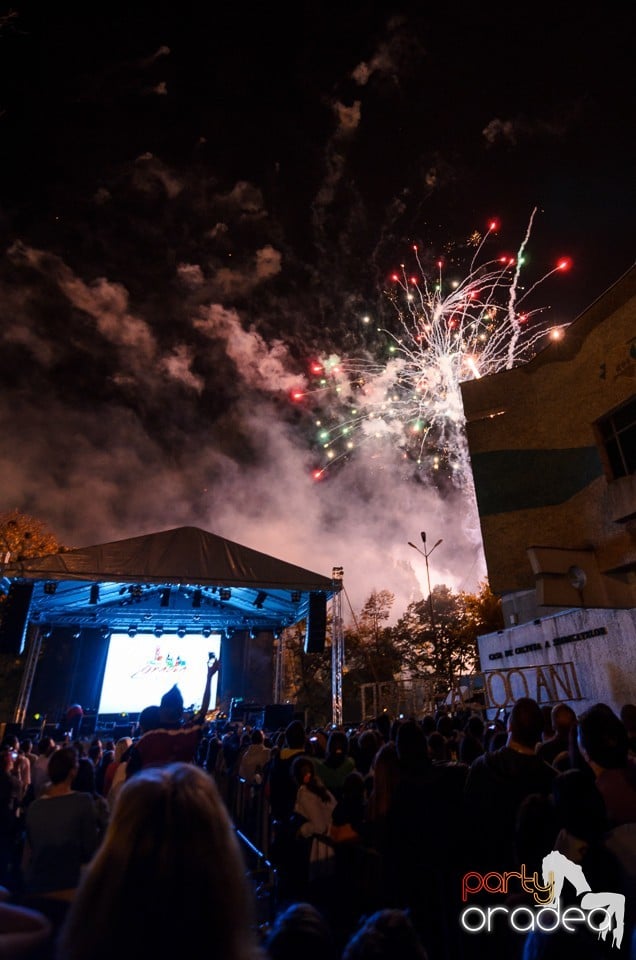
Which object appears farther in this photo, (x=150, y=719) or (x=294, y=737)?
(x=294, y=737)

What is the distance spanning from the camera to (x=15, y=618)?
1345 cm

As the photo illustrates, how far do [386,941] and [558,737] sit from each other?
430 cm

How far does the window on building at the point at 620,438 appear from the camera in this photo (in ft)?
39.7

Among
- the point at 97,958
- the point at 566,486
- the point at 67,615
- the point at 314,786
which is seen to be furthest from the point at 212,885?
the point at 67,615

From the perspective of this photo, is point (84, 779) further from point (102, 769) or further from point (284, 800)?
point (102, 769)

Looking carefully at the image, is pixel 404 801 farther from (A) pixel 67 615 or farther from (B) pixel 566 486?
(A) pixel 67 615

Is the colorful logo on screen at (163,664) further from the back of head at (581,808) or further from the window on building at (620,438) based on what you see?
the back of head at (581,808)

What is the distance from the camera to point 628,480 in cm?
1184

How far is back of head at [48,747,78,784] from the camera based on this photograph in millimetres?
3328

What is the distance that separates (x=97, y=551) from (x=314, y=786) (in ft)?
39.8

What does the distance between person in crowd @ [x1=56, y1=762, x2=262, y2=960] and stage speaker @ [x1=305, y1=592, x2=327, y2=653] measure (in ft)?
48.0

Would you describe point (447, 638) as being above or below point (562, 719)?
above

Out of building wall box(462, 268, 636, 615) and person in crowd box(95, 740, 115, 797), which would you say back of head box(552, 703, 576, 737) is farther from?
building wall box(462, 268, 636, 615)

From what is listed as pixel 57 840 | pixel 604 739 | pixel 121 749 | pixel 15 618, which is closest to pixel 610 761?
pixel 604 739
